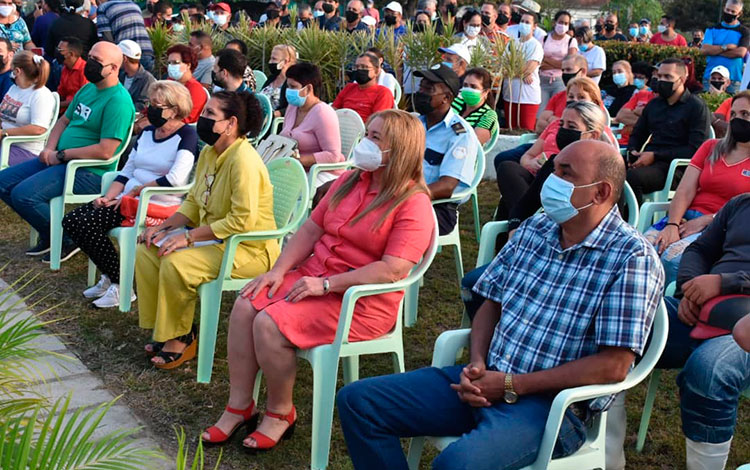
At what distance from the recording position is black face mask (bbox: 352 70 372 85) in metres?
7.47

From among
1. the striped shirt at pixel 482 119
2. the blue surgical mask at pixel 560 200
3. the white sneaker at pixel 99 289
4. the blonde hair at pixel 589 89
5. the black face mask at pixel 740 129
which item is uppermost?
the blue surgical mask at pixel 560 200

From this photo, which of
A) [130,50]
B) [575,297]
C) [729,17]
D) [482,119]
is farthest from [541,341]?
[729,17]

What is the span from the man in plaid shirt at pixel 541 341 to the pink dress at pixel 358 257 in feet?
1.93

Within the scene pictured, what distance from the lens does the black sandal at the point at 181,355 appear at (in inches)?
177

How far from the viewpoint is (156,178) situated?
5.39m

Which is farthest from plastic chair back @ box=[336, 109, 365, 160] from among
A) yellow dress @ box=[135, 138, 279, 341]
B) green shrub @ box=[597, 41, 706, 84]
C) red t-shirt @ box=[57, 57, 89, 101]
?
green shrub @ box=[597, 41, 706, 84]

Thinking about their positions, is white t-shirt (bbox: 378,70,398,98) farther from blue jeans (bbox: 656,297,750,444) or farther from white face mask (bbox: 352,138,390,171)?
blue jeans (bbox: 656,297,750,444)

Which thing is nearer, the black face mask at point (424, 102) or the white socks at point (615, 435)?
the white socks at point (615, 435)

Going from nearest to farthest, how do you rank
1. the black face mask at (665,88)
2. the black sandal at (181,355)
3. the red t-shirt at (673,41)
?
the black sandal at (181,355) → the black face mask at (665,88) → the red t-shirt at (673,41)

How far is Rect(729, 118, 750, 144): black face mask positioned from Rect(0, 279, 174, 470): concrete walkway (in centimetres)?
321

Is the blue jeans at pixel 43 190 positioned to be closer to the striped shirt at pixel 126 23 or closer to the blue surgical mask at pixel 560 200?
the striped shirt at pixel 126 23

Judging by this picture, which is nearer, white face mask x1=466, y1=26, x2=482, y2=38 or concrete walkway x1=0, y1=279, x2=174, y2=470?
concrete walkway x1=0, y1=279, x2=174, y2=470

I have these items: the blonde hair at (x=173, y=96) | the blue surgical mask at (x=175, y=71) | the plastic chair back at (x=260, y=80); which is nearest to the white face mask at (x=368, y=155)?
the blonde hair at (x=173, y=96)

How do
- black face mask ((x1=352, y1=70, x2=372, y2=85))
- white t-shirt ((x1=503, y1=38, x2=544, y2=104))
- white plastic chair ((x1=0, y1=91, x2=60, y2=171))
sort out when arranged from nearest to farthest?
1. white plastic chair ((x1=0, y1=91, x2=60, y2=171))
2. black face mask ((x1=352, y1=70, x2=372, y2=85))
3. white t-shirt ((x1=503, y1=38, x2=544, y2=104))
